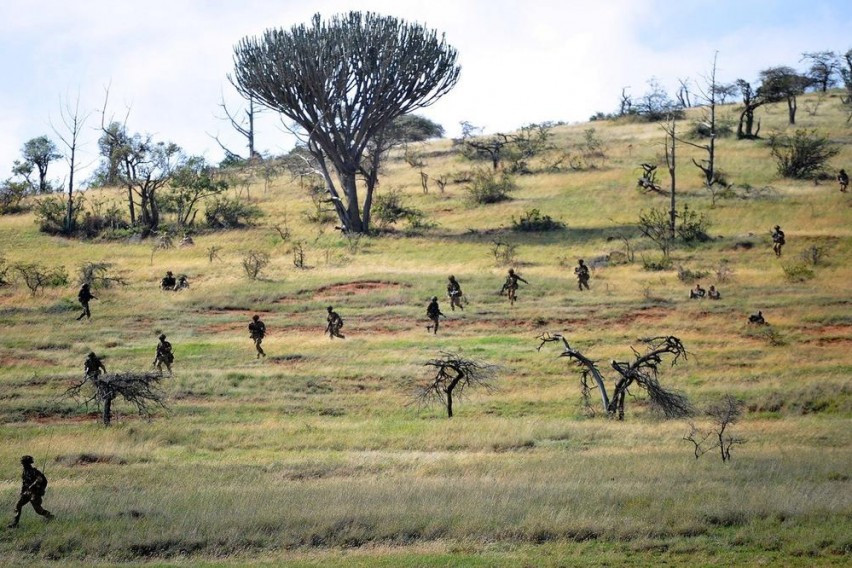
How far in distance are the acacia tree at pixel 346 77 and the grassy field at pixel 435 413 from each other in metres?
7.00

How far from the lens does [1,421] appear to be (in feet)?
77.9

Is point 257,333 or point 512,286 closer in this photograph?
point 257,333

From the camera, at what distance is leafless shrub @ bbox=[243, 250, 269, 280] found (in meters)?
42.3

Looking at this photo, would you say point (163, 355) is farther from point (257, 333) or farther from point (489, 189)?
point (489, 189)

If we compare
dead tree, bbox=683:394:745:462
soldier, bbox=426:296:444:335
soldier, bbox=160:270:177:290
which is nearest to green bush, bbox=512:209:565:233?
soldier, bbox=160:270:177:290

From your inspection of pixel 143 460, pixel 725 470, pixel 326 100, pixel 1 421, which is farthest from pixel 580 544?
pixel 326 100

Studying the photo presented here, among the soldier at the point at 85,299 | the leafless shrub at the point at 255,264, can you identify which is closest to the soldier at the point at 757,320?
the leafless shrub at the point at 255,264

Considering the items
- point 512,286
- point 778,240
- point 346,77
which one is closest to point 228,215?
point 346,77

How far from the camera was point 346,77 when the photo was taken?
54.3 meters

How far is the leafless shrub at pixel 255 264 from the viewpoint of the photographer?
42.3m

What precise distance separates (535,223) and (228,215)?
61.1 feet

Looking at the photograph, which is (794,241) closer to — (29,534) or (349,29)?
(349,29)

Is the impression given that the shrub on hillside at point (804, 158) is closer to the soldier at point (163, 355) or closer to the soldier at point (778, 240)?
the soldier at point (778, 240)

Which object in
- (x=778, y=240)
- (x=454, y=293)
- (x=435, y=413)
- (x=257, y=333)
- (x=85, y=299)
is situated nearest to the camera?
(x=435, y=413)
